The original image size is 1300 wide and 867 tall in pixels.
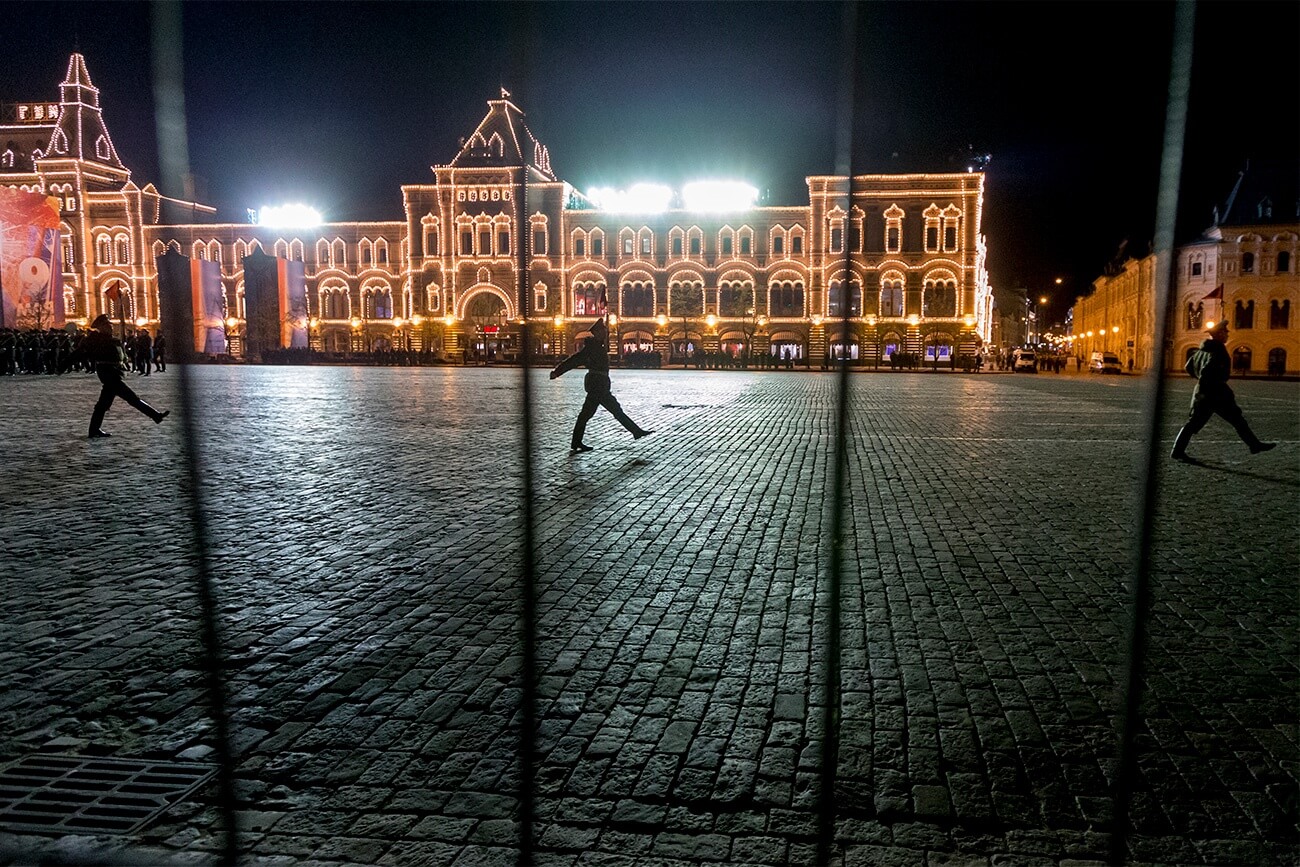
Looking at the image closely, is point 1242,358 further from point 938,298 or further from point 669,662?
point 669,662

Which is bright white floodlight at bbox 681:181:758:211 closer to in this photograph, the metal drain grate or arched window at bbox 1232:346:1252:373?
arched window at bbox 1232:346:1252:373

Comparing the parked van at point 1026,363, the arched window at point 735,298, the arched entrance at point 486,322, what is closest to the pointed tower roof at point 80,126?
the arched entrance at point 486,322

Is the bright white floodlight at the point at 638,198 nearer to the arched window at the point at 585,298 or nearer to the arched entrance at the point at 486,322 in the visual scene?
the arched window at the point at 585,298

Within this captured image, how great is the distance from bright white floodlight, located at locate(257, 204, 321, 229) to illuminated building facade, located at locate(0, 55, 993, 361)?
0.75 meters

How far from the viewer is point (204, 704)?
3764mm

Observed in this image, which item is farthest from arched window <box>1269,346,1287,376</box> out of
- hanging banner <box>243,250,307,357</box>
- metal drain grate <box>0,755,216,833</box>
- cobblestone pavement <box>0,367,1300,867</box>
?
metal drain grate <box>0,755,216,833</box>

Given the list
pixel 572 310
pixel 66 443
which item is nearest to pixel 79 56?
pixel 572 310

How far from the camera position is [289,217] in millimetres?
78875

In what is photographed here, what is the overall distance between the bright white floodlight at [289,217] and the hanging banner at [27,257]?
40.7m

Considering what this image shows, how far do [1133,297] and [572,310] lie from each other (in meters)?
44.0

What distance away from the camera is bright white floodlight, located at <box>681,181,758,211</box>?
71.3 m

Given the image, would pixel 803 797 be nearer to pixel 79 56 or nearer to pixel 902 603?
pixel 902 603

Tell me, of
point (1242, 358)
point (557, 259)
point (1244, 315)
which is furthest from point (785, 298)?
point (1242, 358)

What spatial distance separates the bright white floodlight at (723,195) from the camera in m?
71.3
